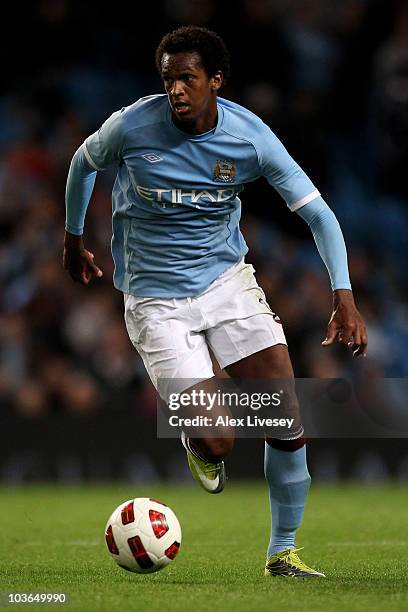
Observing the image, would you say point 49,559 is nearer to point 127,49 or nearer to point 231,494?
point 231,494

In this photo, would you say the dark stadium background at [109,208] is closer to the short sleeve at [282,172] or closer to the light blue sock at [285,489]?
the light blue sock at [285,489]

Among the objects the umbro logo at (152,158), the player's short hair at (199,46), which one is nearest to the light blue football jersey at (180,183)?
the umbro logo at (152,158)

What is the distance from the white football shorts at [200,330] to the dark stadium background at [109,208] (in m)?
5.77

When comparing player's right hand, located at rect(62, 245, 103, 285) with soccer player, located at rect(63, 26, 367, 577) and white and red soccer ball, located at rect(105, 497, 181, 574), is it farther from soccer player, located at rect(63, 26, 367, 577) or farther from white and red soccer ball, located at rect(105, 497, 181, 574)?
white and red soccer ball, located at rect(105, 497, 181, 574)

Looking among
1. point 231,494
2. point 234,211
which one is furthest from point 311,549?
point 231,494

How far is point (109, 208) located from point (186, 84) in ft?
23.5

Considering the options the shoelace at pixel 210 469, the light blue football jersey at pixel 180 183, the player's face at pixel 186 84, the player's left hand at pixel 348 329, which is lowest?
the shoelace at pixel 210 469

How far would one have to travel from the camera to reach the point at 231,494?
10.7 meters

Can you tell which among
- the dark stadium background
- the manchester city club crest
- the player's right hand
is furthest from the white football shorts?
the dark stadium background

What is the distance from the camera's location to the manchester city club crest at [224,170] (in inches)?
212

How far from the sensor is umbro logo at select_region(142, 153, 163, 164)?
211 inches

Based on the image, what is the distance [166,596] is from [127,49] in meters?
10.5

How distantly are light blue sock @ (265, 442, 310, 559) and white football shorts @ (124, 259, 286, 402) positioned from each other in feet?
1.57

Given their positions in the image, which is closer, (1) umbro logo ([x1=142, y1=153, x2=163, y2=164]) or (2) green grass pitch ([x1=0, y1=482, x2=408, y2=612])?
(2) green grass pitch ([x1=0, y1=482, x2=408, y2=612])
